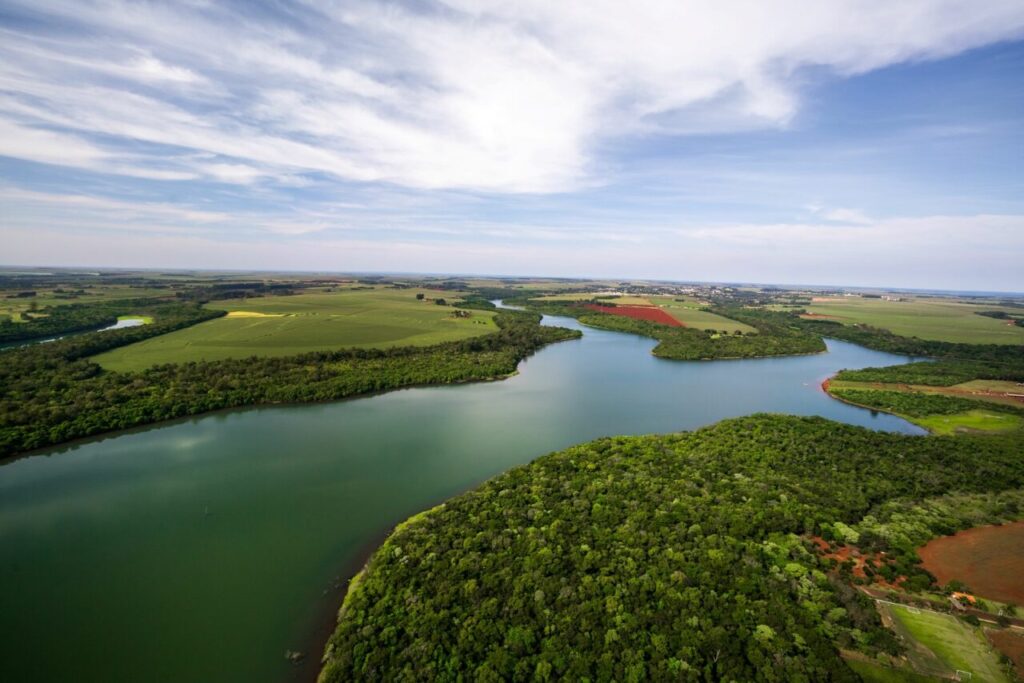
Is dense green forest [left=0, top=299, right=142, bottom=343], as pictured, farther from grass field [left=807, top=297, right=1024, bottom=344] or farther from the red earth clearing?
grass field [left=807, top=297, right=1024, bottom=344]

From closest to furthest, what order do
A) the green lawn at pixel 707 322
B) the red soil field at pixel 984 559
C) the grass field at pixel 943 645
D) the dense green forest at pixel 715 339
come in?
1. the grass field at pixel 943 645
2. the red soil field at pixel 984 559
3. the dense green forest at pixel 715 339
4. the green lawn at pixel 707 322

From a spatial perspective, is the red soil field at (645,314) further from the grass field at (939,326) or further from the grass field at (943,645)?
the grass field at (943,645)

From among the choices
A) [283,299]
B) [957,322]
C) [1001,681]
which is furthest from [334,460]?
[957,322]

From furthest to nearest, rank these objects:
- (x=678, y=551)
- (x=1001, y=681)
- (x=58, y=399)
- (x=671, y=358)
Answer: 1. (x=671, y=358)
2. (x=58, y=399)
3. (x=678, y=551)
4. (x=1001, y=681)

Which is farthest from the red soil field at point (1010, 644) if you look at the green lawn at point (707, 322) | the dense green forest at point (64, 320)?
the dense green forest at point (64, 320)

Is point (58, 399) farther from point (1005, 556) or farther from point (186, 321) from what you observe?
point (1005, 556)

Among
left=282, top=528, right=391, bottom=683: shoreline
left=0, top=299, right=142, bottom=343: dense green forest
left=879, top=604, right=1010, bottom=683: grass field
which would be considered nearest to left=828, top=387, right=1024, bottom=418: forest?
left=879, top=604, right=1010, bottom=683: grass field

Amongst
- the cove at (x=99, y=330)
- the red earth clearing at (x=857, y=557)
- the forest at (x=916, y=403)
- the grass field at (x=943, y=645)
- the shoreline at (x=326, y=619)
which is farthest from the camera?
the cove at (x=99, y=330)
